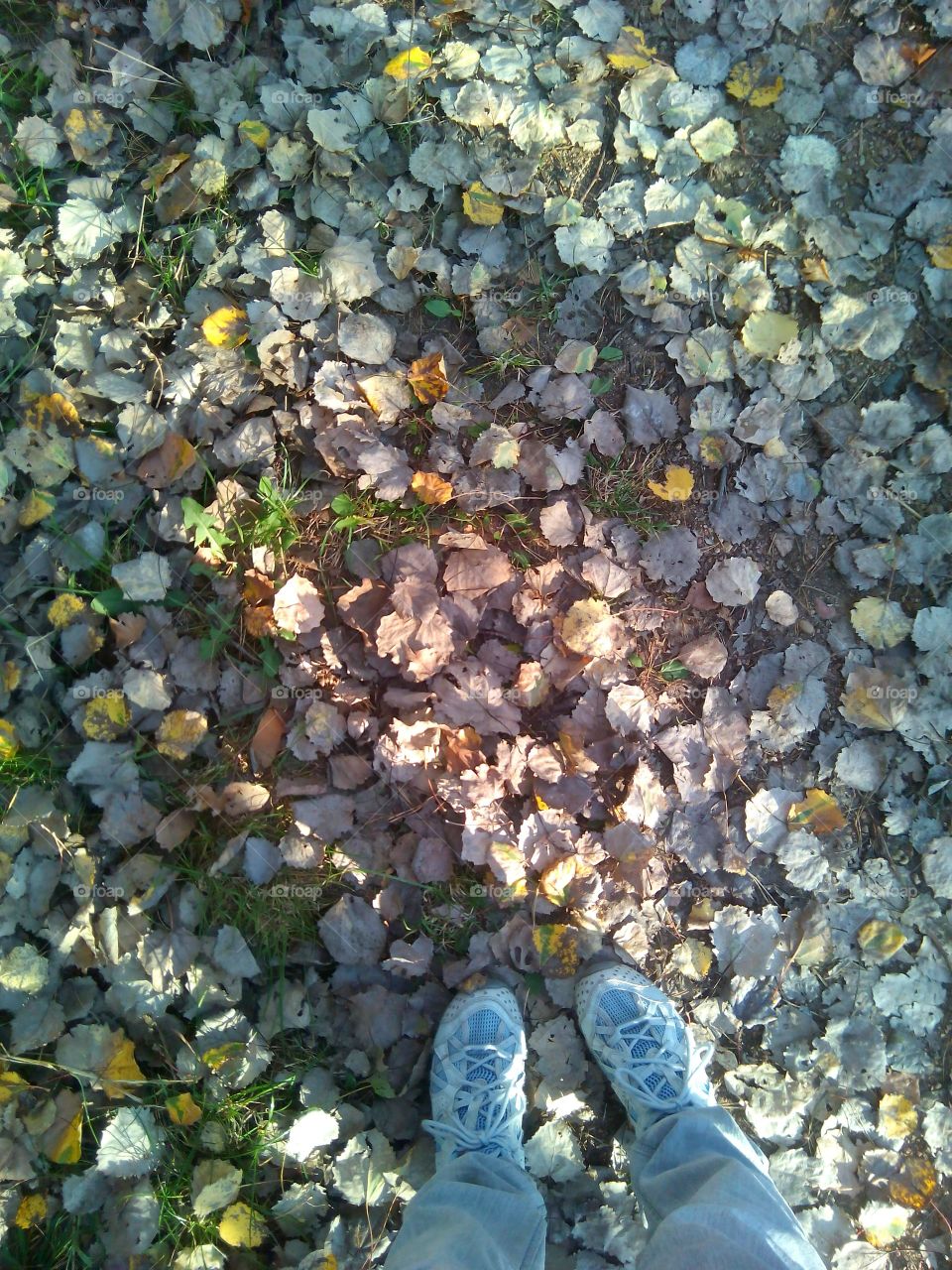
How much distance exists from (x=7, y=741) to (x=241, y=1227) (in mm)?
1324

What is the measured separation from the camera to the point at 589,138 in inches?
92.7

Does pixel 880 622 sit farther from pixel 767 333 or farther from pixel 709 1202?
pixel 709 1202

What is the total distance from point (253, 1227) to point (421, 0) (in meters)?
3.27

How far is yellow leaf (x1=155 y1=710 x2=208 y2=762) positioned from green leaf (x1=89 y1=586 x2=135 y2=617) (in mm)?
323

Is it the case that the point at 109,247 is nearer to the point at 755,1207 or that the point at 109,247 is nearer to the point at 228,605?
the point at 228,605

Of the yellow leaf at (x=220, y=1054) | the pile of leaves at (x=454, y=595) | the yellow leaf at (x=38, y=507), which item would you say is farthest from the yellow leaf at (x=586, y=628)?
the yellow leaf at (x=38, y=507)

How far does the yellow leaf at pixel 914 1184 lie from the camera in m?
2.14

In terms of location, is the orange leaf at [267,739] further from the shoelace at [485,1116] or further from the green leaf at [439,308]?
the green leaf at [439,308]

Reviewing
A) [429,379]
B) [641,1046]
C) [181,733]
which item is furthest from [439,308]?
[641,1046]

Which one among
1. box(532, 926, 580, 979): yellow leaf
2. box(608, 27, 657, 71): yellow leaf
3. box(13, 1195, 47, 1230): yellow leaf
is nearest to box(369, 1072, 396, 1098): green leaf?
box(532, 926, 580, 979): yellow leaf

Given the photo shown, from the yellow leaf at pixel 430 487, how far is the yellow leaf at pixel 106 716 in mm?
948

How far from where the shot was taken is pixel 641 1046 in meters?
2.07

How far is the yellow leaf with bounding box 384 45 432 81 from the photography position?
232cm

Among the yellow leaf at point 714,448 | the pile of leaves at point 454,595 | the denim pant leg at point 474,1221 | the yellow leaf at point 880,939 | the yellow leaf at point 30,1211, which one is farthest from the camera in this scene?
the yellow leaf at point 714,448
